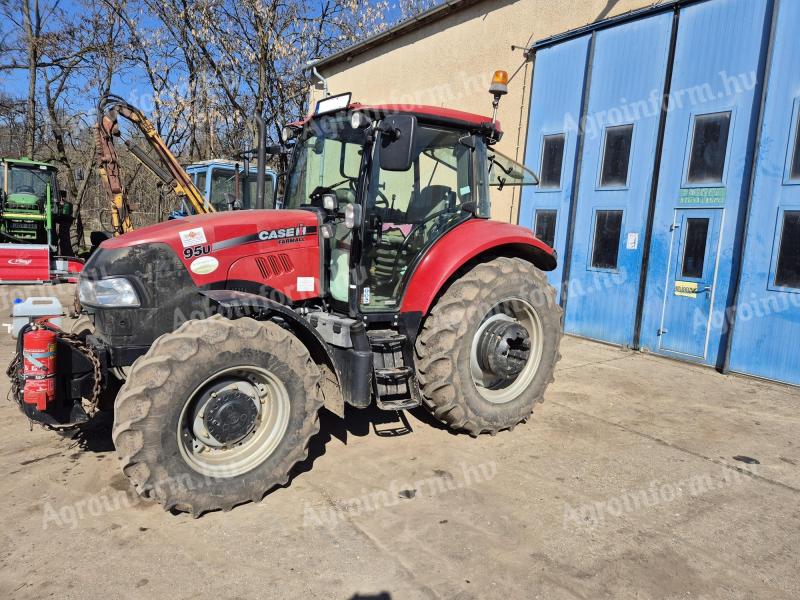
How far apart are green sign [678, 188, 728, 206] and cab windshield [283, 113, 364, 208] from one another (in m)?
4.85

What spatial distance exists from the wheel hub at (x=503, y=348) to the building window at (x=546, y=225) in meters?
4.47

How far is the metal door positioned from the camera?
6523 millimetres

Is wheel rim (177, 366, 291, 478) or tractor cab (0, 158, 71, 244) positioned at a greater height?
tractor cab (0, 158, 71, 244)

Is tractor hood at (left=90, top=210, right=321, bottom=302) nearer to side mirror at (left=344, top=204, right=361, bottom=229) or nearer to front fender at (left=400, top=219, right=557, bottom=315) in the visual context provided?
side mirror at (left=344, top=204, right=361, bottom=229)

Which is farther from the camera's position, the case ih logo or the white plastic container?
the case ih logo

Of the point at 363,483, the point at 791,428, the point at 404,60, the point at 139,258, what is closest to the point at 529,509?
the point at 363,483

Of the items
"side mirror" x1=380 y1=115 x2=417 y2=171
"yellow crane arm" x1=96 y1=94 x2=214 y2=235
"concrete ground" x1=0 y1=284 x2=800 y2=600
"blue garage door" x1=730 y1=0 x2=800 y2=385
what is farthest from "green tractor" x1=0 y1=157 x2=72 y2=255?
"blue garage door" x1=730 y1=0 x2=800 y2=385

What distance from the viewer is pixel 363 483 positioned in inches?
134

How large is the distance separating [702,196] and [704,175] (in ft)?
0.86

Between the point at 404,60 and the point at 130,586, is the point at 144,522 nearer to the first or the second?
the point at 130,586

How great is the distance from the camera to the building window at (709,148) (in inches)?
252

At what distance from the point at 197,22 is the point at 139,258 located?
48.2ft

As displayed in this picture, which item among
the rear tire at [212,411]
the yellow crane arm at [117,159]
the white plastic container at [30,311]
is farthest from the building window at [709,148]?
the yellow crane arm at [117,159]

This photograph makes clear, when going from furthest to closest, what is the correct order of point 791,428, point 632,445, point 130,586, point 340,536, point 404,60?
point 404,60, point 791,428, point 632,445, point 340,536, point 130,586
